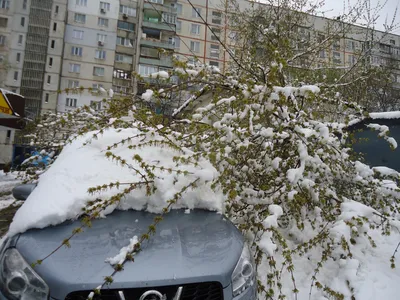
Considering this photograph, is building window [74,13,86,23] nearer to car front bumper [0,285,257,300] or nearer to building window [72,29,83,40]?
building window [72,29,83,40]

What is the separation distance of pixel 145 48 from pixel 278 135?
3310cm

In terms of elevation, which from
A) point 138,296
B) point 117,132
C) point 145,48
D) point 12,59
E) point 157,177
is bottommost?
point 138,296

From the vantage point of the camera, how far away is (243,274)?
176 cm

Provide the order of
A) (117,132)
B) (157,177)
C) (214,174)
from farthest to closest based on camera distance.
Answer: (117,132)
(214,174)
(157,177)

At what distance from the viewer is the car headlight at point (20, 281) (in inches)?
57.1

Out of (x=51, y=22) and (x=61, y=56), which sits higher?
(x=51, y=22)

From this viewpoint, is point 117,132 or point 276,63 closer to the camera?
point 276,63

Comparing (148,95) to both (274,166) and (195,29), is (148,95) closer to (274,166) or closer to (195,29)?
(274,166)

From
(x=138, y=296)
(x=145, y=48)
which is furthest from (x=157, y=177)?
(x=145, y=48)

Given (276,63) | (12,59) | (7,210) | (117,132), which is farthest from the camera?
(12,59)

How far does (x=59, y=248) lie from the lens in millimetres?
1636

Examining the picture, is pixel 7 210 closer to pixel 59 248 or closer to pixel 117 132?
pixel 117 132

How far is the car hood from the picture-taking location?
1.46m

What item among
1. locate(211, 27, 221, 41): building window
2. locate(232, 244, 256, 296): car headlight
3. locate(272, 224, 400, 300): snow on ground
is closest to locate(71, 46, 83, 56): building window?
locate(211, 27, 221, 41): building window
